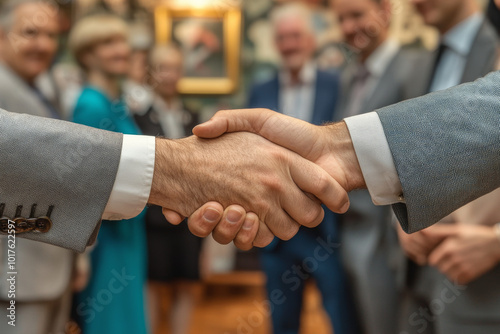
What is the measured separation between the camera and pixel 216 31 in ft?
14.0

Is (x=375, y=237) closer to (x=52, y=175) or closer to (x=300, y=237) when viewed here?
(x=300, y=237)

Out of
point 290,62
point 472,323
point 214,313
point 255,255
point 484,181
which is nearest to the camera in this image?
point 484,181

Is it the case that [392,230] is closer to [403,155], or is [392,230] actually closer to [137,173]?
[403,155]

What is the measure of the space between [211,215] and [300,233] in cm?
98

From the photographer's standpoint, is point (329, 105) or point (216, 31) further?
point (216, 31)

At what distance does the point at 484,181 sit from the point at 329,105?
4.34ft

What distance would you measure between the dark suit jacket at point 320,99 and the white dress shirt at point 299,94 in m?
0.02

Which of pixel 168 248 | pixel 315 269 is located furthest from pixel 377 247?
pixel 168 248

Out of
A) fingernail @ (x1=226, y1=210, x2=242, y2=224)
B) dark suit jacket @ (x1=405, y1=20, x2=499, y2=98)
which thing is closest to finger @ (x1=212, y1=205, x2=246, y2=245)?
fingernail @ (x1=226, y1=210, x2=242, y2=224)

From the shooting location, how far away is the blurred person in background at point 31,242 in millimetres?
1402

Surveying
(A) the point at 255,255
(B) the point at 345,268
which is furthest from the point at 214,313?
(B) the point at 345,268

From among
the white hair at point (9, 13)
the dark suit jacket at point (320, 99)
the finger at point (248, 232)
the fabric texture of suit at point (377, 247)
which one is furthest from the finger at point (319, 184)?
the white hair at point (9, 13)

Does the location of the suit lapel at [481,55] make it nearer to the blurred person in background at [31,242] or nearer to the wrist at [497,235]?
the wrist at [497,235]

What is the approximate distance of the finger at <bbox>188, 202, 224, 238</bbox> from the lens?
118 centimetres
